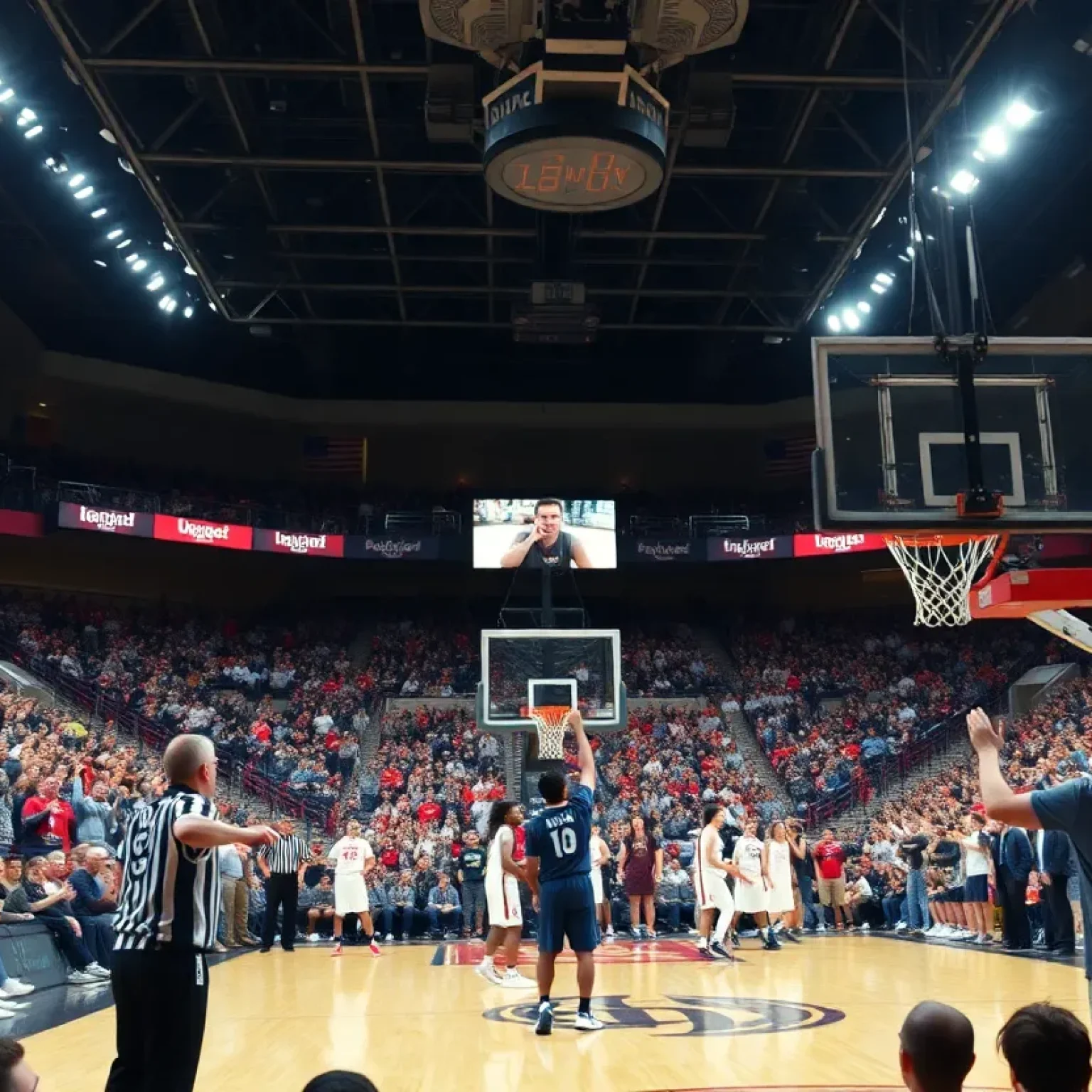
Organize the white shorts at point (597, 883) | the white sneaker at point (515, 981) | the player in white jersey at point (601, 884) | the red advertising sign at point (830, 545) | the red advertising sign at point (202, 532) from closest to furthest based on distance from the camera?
the white sneaker at point (515, 981), the white shorts at point (597, 883), the player in white jersey at point (601, 884), the red advertising sign at point (202, 532), the red advertising sign at point (830, 545)

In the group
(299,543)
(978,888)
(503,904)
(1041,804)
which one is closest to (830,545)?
(299,543)

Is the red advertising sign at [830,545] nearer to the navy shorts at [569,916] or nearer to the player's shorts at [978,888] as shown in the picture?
the player's shorts at [978,888]

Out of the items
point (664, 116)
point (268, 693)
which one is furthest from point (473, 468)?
point (664, 116)

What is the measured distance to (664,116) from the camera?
1165 cm

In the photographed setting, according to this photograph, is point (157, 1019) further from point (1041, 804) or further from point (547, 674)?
point (547, 674)

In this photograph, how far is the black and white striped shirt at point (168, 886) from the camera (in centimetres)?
388

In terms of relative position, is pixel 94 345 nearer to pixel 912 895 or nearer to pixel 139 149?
pixel 139 149

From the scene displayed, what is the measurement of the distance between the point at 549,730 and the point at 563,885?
864 centimetres

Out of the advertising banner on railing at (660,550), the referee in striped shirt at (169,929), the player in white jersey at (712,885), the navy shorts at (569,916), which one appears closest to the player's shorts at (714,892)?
the player in white jersey at (712,885)

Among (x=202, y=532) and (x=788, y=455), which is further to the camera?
(x=788, y=455)

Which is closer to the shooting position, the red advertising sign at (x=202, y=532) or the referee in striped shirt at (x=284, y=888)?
the referee in striped shirt at (x=284, y=888)

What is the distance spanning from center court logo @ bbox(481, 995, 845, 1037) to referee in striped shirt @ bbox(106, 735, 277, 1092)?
14.8 ft

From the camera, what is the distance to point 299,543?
27734 mm

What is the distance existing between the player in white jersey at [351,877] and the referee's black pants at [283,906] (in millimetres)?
630
